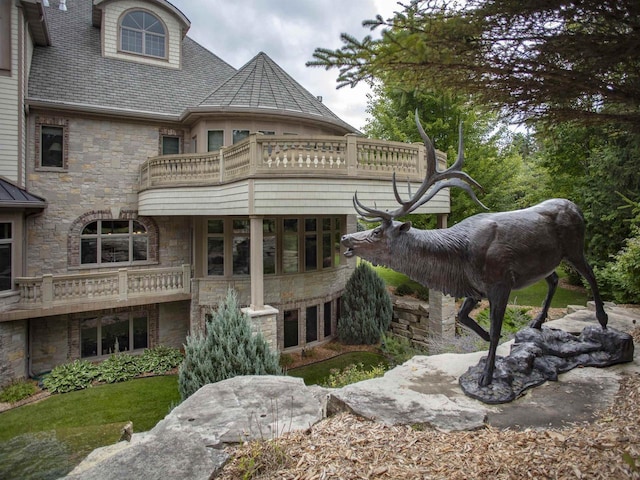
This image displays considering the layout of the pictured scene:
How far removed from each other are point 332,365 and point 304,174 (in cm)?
548

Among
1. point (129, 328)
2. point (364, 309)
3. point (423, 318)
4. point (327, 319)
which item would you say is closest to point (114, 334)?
point (129, 328)

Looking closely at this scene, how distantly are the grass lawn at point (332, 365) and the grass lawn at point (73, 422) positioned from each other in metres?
3.14

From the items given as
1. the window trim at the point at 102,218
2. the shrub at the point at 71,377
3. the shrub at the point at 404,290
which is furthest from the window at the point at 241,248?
the shrub at the point at 404,290

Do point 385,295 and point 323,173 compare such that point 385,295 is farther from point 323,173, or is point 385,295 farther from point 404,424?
point 404,424

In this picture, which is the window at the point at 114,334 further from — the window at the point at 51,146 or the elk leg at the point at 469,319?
the elk leg at the point at 469,319

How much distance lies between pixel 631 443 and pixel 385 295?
10.7 meters

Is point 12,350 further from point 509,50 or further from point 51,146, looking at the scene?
point 509,50

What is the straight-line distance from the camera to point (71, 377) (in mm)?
10242

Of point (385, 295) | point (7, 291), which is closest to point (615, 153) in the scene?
point (385, 295)

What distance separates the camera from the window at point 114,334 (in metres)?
12.2

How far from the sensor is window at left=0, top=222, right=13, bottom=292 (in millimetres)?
10180

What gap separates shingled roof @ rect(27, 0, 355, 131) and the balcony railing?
3011 mm

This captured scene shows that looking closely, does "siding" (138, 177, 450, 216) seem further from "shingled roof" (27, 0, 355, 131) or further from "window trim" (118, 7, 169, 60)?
"window trim" (118, 7, 169, 60)

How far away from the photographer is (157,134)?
13.2 metres
